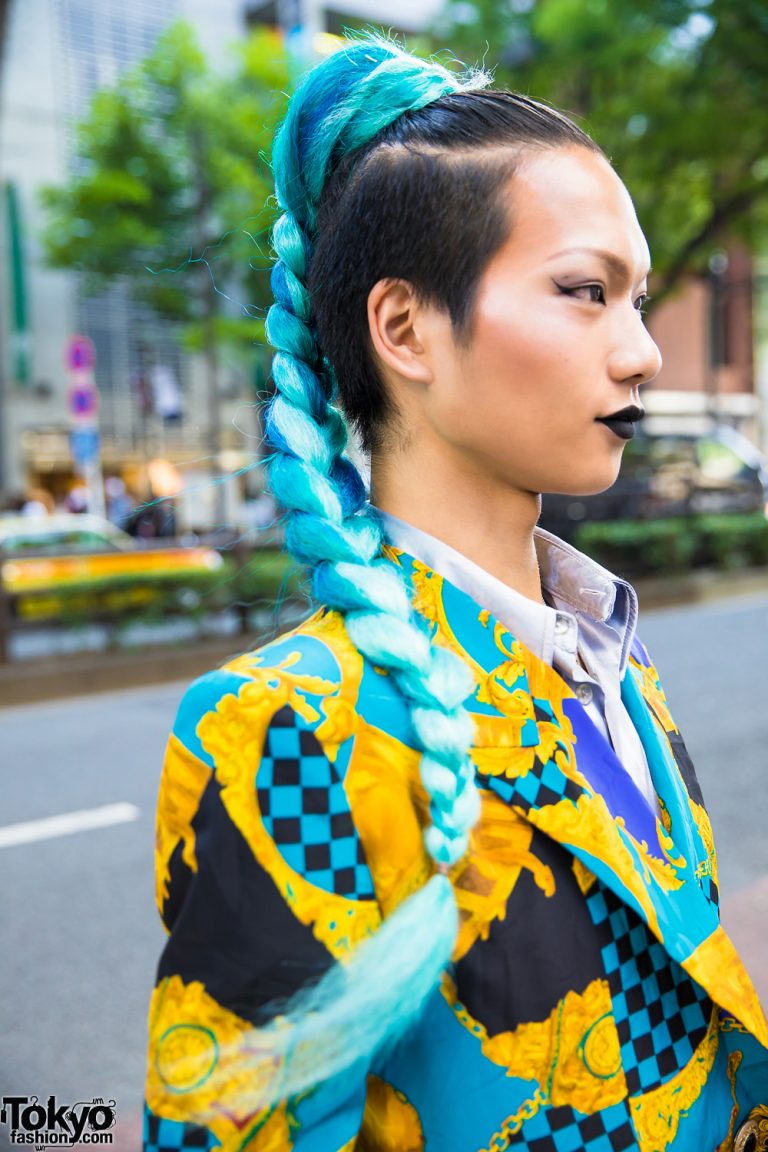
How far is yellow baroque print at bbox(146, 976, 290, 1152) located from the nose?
66 centimetres

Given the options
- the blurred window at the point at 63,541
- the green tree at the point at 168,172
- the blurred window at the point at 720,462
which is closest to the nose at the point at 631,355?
the blurred window at the point at 63,541

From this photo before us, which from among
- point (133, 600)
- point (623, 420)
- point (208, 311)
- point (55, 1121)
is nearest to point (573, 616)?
point (623, 420)

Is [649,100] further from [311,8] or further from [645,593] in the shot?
[311,8]

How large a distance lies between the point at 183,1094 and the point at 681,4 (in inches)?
521

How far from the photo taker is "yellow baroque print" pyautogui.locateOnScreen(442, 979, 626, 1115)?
34.9 inches

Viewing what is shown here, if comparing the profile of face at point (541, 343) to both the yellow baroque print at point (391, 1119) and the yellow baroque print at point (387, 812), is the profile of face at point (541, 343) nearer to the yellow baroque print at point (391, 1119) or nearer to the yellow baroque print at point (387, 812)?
the yellow baroque print at point (387, 812)

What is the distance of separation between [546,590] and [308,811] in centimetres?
51

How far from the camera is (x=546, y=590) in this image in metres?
1.24

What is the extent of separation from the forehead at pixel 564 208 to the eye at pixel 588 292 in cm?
3

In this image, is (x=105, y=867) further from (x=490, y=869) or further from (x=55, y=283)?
(x=55, y=283)

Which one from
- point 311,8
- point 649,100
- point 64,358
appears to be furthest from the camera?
point 311,8

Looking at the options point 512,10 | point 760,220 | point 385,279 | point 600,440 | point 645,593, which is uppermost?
point 512,10

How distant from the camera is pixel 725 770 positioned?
19.0 ft

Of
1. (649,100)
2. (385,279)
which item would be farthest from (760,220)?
(385,279)
